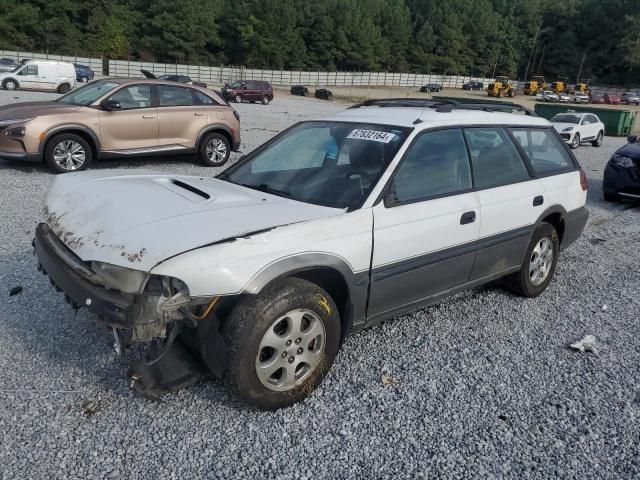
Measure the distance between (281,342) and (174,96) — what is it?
7.94 m

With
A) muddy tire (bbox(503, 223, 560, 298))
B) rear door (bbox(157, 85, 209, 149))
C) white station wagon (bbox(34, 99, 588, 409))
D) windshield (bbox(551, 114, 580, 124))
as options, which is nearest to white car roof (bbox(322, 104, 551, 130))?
white station wagon (bbox(34, 99, 588, 409))

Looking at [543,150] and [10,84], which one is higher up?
[543,150]

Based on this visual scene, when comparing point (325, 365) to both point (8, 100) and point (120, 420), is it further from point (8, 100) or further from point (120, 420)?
point (8, 100)

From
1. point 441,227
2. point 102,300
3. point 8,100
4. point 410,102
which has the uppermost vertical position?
point 410,102

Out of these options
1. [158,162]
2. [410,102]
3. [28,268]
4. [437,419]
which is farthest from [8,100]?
[437,419]

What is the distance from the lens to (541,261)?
4.66 m

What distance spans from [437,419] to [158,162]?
28.6ft

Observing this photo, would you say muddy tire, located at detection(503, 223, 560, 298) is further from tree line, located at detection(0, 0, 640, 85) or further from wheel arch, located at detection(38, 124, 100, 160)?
tree line, located at detection(0, 0, 640, 85)

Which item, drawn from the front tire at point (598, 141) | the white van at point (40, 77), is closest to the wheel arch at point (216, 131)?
the front tire at point (598, 141)

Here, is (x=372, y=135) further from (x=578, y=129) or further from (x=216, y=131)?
(x=578, y=129)

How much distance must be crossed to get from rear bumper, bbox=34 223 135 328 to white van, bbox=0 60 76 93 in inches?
1112

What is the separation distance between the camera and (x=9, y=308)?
3850mm

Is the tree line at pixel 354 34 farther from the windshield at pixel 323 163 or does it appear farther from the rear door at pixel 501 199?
the rear door at pixel 501 199

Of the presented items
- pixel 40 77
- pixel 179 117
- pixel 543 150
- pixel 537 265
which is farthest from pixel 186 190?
pixel 40 77
